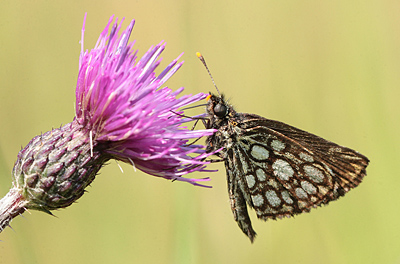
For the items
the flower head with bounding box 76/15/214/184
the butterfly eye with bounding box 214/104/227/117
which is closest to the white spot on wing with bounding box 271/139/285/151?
the butterfly eye with bounding box 214/104/227/117

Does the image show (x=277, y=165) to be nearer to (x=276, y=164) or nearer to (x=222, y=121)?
(x=276, y=164)

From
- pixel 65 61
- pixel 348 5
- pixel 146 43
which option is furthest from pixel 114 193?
pixel 348 5

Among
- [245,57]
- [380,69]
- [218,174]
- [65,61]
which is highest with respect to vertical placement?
[245,57]

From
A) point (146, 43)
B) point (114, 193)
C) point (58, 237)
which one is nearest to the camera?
point (58, 237)

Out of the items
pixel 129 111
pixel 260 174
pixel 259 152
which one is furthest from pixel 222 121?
pixel 129 111

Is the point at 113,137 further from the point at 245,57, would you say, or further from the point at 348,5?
the point at 348,5

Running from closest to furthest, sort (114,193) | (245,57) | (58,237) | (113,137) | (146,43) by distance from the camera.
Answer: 1. (113,137)
2. (58,237)
3. (114,193)
4. (146,43)
5. (245,57)

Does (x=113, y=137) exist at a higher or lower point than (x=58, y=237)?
lower
